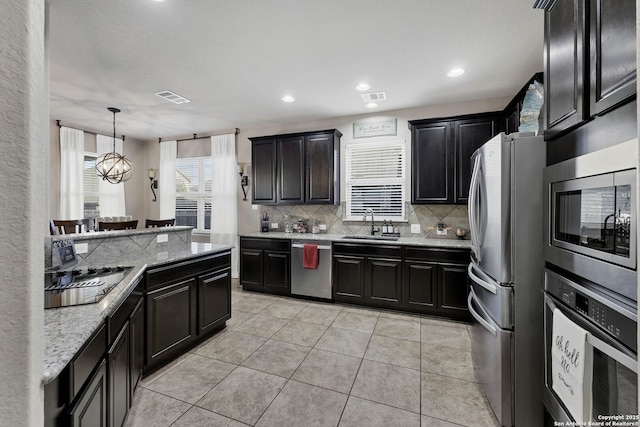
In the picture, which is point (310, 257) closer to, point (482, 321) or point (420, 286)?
point (420, 286)

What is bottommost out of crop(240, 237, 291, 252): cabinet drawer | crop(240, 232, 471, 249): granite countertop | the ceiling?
crop(240, 237, 291, 252): cabinet drawer

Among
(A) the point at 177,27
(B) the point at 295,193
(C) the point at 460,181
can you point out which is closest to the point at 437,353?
(C) the point at 460,181

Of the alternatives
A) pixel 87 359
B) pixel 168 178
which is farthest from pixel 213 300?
pixel 168 178

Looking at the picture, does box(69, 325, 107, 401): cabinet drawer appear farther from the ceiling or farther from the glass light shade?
the glass light shade

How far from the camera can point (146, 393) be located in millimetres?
2064

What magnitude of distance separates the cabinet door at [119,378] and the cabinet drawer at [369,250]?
105 inches

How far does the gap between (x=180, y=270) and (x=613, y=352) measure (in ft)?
8.93

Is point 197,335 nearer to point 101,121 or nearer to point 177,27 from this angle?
point 177,27

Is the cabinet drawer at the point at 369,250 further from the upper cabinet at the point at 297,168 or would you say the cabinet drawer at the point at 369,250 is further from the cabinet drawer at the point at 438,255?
the upper cabinet at the point at 297,168

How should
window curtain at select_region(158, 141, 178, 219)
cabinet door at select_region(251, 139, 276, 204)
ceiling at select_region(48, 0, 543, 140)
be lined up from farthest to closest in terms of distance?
window curtain at select_region(158, 141, 178, 219) → cabinet door at select_region(251, 139, 276, 204) → ceiling at select_region(48, 0, 543, 140)

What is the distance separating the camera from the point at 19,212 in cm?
54

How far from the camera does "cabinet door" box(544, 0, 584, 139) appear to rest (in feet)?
3.99

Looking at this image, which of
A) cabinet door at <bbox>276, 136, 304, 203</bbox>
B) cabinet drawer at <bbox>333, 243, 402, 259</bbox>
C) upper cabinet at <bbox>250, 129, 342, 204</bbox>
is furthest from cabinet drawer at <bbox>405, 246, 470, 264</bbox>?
cabinet door at <bbox>276, 136, 304, 203</bbox>

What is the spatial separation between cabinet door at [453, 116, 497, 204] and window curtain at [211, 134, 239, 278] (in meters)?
3.84
